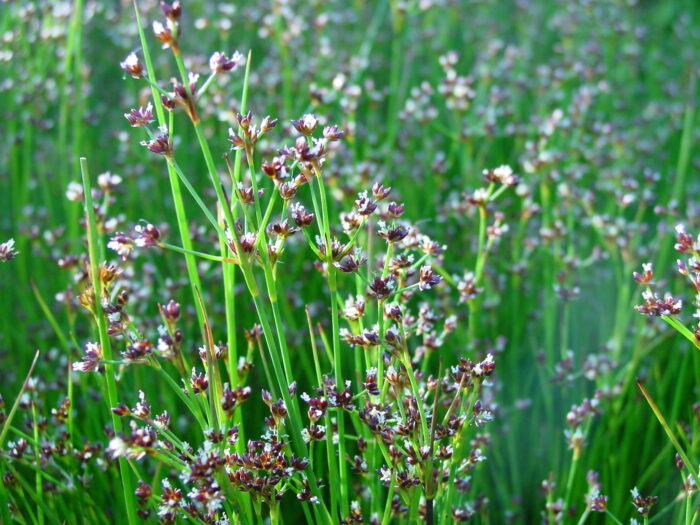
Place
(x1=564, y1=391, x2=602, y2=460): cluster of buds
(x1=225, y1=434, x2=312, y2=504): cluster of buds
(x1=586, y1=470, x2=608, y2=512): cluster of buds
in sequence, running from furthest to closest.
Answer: (x1=564, y1=391, x2=602, y2=460): cluster of buds, (x1=586, y1=470, x2=608, y2=512): cluster of buds, (x1=225, y1=434, x2=312, y2=504): cluster of buds

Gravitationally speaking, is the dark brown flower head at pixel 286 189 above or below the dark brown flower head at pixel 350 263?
above

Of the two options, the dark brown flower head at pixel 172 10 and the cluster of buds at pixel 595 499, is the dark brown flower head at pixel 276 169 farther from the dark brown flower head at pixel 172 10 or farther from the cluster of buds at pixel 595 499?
the cluster of buds at pixel 595 499

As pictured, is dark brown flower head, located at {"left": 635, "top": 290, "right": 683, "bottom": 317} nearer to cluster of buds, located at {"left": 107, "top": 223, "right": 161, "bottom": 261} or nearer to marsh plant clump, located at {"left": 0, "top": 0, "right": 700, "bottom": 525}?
marsh plant clump, located at {"left": 0, "top": 0, "right": 700, "bottom": 525}

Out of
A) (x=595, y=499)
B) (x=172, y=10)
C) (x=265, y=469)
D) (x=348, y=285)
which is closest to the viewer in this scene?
(x=172, y=10)

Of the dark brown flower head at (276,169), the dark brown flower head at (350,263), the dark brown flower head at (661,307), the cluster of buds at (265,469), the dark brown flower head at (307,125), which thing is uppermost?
the dark brown flower head at (307,125)

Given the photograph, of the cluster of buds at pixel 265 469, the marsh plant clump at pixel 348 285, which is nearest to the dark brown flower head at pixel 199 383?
the marsh plant clump at pixel 348 285

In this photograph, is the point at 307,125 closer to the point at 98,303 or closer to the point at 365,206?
the point at 365,206

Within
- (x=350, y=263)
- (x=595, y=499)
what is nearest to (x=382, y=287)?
(x=350, y=263)

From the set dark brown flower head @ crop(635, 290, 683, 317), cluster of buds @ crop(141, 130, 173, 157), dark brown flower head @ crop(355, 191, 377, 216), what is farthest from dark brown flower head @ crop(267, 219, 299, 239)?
dark brown flower head @ crop(635, 290, 683, 317)

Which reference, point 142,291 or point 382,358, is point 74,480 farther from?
point 382,358
